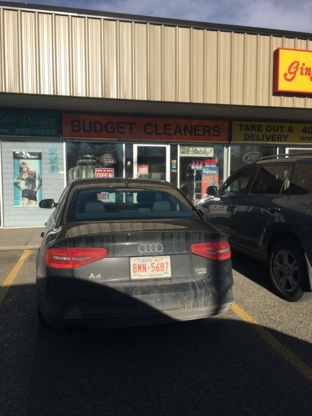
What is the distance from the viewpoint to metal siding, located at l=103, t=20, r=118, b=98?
8.27 m

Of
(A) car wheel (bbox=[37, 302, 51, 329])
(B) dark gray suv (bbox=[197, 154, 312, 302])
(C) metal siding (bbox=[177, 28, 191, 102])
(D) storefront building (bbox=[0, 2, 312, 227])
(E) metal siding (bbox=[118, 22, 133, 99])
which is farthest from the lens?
(C) metal siding (bbox=[177, 28, 191, 102])

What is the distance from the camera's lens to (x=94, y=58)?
828cm

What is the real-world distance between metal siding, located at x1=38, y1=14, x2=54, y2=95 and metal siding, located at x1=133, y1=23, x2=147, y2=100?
1858 mm

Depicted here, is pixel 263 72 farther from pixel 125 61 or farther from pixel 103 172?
pixel 103 172

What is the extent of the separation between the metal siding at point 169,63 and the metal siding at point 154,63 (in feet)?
0.32

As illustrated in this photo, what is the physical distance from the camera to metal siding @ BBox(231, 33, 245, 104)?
8.94 m

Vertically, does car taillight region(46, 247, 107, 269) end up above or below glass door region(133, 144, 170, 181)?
below

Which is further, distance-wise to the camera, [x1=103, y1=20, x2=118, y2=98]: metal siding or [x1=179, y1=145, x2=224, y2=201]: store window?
[x1=179, y1=145, x2=224, y2=201]: store window

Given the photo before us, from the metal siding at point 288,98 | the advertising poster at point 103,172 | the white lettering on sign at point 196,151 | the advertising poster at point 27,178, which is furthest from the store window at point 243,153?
the advertising poster at point 27,178

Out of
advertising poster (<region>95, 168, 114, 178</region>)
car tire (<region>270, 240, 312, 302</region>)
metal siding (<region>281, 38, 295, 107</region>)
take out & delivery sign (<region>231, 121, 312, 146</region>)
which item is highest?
metal siding (<region>281, 38, 295, 107</region>)

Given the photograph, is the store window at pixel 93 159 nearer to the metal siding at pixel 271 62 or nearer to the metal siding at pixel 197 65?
the metal siding at pixel 197 65

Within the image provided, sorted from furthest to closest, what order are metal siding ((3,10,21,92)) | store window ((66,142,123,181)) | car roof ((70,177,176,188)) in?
store window ((66,142,123,181)) → metal siding ((3,10,21,92)) → car roof ((70,177,176,188))

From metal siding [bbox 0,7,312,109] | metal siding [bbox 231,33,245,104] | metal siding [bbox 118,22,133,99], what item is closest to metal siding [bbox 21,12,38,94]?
metal siding [bbox 0,7,312,109]

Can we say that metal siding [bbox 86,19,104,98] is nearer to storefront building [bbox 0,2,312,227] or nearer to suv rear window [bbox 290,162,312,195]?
storefront building [bbox 0,2,312,227]
